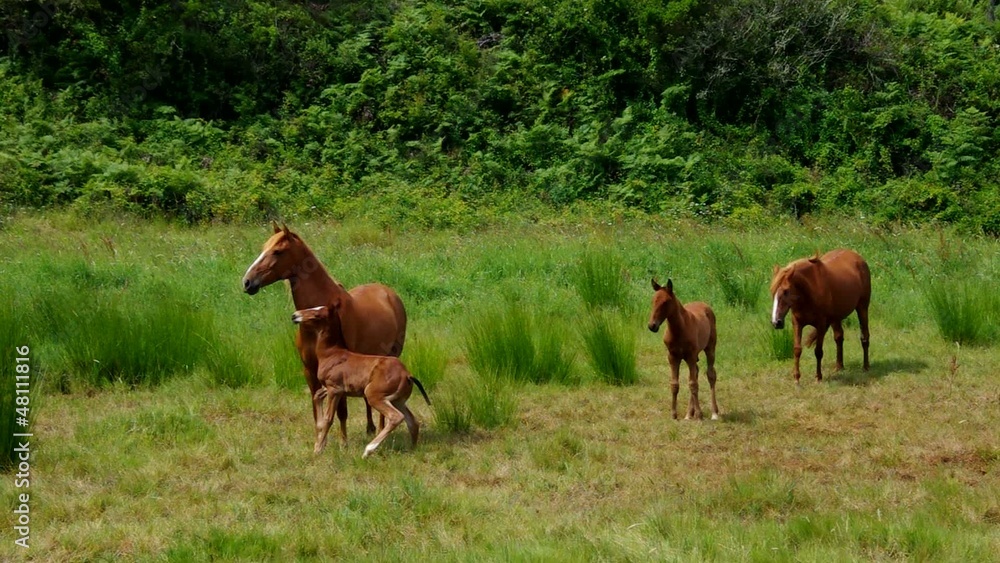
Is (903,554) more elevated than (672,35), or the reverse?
(672,35)

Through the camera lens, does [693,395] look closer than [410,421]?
No

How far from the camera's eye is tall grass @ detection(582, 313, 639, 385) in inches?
410

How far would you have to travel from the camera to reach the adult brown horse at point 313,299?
8367 mm

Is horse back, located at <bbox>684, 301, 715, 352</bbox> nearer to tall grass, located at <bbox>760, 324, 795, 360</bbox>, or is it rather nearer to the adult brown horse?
tall grass, located at <bbox>760, 324, 795, 360</bbox>

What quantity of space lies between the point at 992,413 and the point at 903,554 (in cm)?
395

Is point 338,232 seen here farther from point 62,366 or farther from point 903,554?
point 903,554

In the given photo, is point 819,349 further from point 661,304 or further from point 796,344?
point 661,304

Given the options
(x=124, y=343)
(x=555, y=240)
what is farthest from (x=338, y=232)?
(x=124, y=343)

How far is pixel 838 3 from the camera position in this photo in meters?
23.4

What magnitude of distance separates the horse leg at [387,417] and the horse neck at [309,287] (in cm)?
106

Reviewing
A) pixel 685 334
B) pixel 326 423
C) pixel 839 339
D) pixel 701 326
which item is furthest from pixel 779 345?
pixel 326 423

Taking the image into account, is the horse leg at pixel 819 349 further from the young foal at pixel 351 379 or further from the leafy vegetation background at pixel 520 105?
the leafy vegetation background at pixel 520 105

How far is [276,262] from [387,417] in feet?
4.94

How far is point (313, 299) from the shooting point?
337 inches
